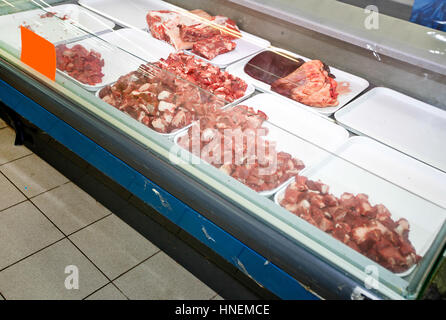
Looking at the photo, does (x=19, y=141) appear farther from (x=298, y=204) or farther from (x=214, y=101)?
(x=298, y=204)

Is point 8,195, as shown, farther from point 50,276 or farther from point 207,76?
point 207,76

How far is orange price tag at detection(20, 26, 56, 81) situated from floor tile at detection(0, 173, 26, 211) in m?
1.20

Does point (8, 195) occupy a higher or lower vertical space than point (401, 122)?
lower

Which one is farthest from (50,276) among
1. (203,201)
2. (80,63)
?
(203,201)

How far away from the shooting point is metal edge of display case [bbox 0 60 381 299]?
1.32m

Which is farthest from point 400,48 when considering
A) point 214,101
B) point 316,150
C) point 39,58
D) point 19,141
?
point 19,141

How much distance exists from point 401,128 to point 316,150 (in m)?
0.52

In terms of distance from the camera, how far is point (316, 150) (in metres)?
1.69

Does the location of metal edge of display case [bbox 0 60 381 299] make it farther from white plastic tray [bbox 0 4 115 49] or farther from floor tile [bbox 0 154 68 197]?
floor tile [bbox 0 154 68 197]

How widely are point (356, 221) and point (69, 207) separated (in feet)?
7.24

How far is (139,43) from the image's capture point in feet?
8.25

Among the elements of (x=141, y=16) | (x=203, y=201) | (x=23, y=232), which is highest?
(x=141, y=16)

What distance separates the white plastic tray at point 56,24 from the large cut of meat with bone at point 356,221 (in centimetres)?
168
